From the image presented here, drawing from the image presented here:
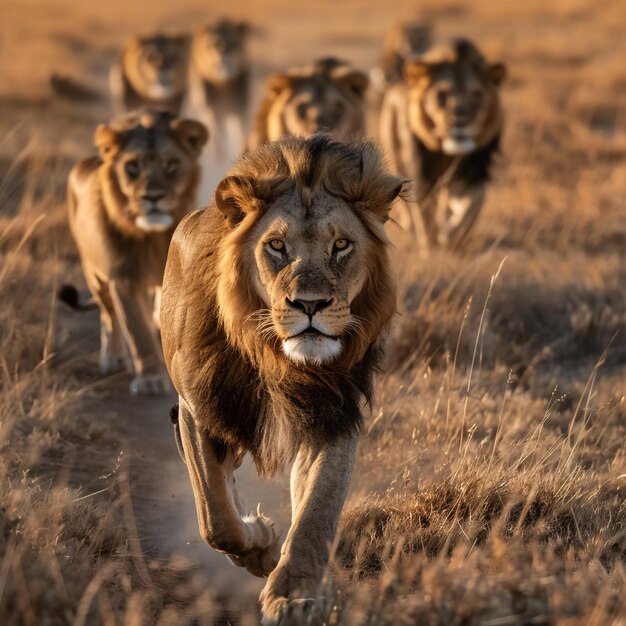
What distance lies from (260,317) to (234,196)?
426mm

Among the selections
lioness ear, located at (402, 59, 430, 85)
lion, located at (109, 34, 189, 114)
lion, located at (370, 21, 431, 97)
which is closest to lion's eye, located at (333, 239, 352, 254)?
lioness ear, located at (402, 59, 430, 85)

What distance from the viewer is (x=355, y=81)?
1121cm

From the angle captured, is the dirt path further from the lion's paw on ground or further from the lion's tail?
the lion's paw on ground

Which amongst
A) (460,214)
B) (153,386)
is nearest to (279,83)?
(460,214)

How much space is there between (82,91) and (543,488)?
47.8ft

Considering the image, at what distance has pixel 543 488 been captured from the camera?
5.09 meters

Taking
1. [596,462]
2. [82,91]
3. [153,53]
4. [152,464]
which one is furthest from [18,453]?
[82,91]

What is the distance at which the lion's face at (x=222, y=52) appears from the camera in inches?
672

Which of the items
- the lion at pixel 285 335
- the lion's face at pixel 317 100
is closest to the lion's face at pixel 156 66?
the lion's face at pixel 317 100

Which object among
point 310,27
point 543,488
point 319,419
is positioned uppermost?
point 319,419

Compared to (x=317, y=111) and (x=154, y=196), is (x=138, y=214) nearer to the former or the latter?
(x=154, y=196)

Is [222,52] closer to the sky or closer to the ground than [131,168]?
closer to the ground

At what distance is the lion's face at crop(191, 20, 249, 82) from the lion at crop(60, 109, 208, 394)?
379 inches

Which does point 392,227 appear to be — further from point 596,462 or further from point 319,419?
point 319,419
